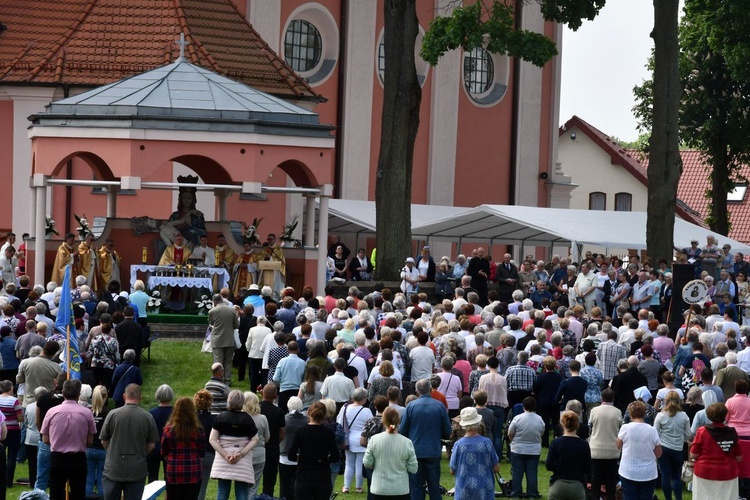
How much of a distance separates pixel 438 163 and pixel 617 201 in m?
24.5

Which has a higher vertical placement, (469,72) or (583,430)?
(469,72)

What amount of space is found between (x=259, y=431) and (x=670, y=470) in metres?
5.17

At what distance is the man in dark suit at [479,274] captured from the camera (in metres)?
30.1

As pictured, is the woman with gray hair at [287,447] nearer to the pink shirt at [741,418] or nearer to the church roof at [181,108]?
the pink shirt at [741,418]

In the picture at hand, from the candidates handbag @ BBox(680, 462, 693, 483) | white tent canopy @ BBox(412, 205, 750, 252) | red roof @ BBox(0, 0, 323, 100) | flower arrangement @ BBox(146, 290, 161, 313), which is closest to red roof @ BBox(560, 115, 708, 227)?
white tent canopy @ BBox(412, 205, 750, 252)

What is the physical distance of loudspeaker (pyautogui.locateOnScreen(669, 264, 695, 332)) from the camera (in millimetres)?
26281

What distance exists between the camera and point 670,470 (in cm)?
1859

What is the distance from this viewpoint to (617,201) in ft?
222

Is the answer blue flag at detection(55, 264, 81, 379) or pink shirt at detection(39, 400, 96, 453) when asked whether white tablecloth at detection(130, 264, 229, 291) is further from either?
pink shirt at detection(39, 400, 96, 453)

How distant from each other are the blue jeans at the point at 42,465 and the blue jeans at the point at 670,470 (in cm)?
686

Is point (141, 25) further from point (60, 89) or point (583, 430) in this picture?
point (583, 430)

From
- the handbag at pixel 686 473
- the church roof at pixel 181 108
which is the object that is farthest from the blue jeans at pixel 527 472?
the church roof at pixel 181 108

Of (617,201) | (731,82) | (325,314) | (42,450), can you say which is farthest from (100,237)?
(617,201)

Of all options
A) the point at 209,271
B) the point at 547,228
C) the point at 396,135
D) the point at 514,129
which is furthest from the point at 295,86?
the point at 209,271
